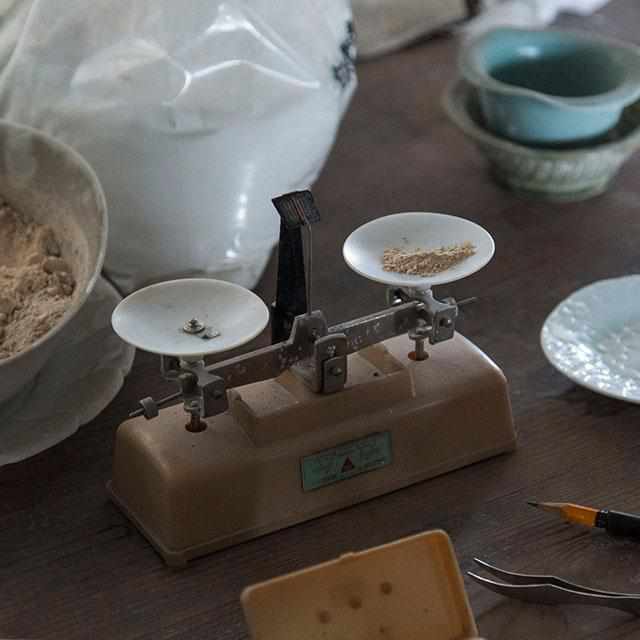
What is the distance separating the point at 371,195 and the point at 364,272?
388mm

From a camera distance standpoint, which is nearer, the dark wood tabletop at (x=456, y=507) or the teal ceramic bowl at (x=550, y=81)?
the dark wood tabletop at (x=456, y=507)

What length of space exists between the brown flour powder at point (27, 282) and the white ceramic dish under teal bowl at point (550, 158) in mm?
409

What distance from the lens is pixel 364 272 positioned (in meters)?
0.69

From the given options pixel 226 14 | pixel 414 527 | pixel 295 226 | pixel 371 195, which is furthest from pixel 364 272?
pixel 371 195

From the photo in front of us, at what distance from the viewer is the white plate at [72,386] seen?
790 millimetres

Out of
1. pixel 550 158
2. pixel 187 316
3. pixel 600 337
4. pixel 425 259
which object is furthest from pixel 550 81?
pixel 187 316

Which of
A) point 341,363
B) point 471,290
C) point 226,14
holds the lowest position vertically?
point 471,290

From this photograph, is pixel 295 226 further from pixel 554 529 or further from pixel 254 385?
pixel 554 529

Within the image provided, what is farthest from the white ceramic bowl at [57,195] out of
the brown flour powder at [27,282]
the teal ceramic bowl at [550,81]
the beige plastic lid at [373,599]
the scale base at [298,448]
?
the teal ceramic bowl at [550,81]

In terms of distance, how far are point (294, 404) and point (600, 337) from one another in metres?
0.27

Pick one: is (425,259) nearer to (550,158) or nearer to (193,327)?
(193,327)

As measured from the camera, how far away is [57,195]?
84 centimetres

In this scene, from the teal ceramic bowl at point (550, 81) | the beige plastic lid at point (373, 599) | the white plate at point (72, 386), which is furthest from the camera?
the teal ceramic bowl at point (550, 81)

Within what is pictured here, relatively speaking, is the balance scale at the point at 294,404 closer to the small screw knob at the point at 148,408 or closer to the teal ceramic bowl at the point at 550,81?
the small screw knob at the point at 148,408
